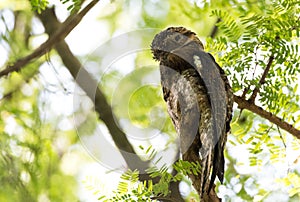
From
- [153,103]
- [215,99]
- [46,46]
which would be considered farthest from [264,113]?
[46,46]

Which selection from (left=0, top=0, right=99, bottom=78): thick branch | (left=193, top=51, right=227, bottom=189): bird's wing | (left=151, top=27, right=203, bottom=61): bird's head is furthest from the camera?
(left=0, top=0, right=99, bottom=78): thick branch

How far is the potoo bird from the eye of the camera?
71 cm

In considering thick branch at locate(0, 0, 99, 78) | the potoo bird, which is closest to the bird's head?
the potoo bird

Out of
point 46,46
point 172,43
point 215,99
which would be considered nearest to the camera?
point 215,99

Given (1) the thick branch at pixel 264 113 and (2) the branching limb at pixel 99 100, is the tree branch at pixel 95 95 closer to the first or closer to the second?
(2) the branching limb at pixel 99 100

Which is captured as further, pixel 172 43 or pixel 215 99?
pixel 172 43

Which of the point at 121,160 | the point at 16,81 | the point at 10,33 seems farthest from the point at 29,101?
the point at 121,160

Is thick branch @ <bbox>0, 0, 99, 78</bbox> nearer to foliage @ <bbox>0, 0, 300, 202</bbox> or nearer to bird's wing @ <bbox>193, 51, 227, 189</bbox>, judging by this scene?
foliage @ <bbox>0, 0, 300, 202</bbox>

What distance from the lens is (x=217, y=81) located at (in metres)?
0.77

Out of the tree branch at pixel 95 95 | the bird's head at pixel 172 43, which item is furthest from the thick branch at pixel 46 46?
the bird's head at pixel 172 43

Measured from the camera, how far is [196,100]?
763 mm

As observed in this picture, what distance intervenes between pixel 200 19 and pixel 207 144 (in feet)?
2.29

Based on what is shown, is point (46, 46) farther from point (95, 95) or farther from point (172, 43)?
point (172, 43)

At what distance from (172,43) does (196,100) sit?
0.13 metres
